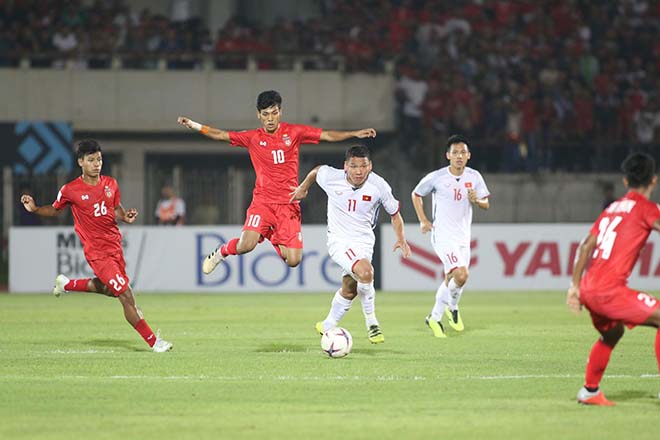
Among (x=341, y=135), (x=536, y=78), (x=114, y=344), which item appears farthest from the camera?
(x=536, y=78)

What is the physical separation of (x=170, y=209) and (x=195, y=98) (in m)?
4.82

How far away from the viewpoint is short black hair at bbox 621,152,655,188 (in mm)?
8477

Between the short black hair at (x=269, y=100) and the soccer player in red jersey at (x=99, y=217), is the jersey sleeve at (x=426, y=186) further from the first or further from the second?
the soccer player in red jersey at (x=99, y=217)

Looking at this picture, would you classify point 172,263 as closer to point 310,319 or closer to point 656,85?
point 310,319

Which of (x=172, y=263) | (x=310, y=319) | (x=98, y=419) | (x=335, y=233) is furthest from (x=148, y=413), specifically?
(x=172, y=263)

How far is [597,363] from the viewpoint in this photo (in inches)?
334

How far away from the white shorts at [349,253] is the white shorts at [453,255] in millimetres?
2443

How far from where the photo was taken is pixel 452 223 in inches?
607

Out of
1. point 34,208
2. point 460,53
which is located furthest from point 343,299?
point 460,53

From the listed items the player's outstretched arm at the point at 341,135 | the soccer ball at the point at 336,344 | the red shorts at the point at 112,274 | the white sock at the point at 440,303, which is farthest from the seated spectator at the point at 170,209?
the soccer ball at the point at 336,344

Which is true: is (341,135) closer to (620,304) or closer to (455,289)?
(455,289)

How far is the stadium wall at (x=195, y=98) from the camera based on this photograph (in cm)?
2925

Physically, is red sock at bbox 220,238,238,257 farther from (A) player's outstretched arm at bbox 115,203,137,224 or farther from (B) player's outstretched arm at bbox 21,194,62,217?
(B) player's outstretched arm at bbox 21,194,62,217

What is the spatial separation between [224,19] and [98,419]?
2463 centimetres
